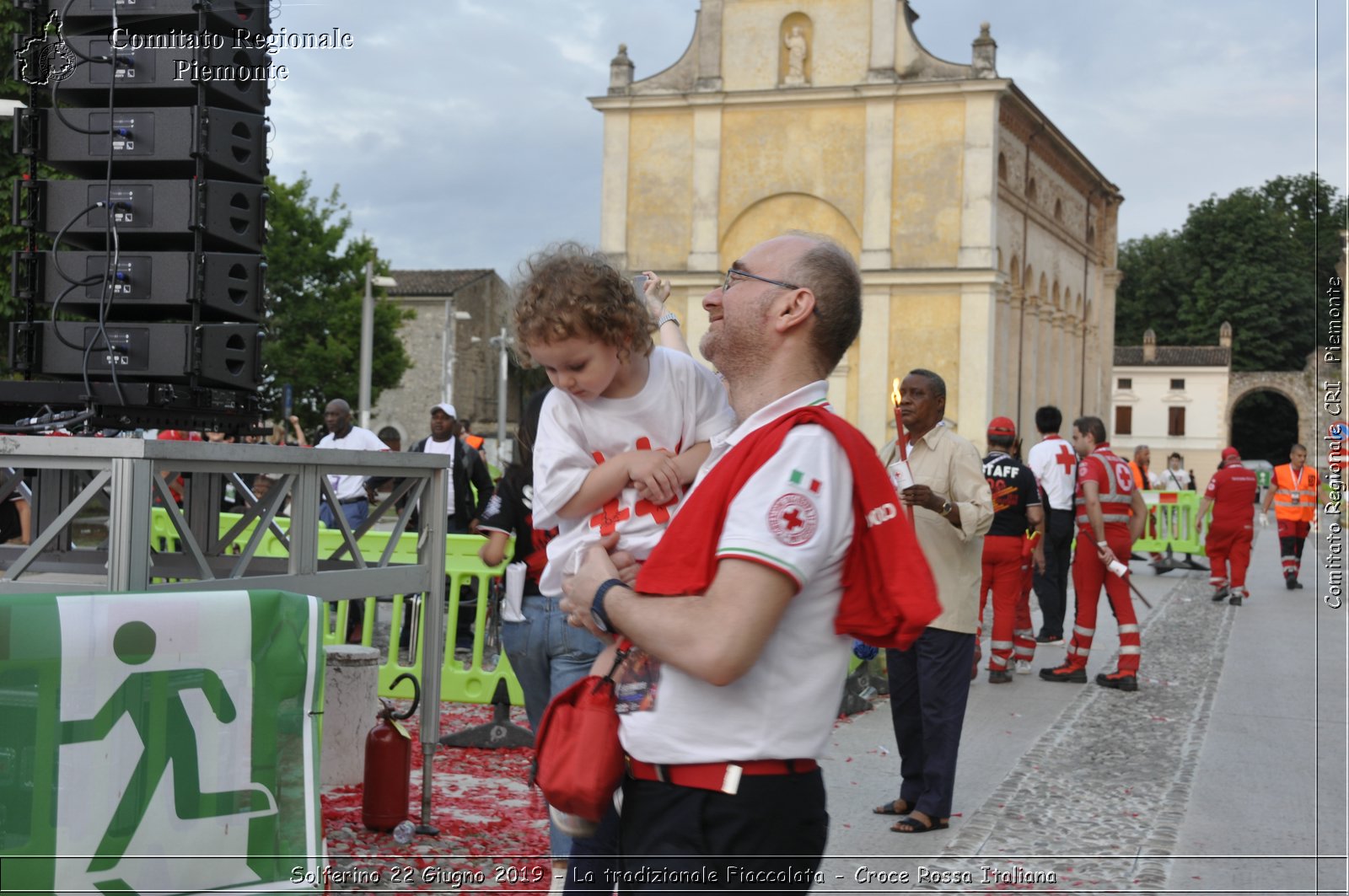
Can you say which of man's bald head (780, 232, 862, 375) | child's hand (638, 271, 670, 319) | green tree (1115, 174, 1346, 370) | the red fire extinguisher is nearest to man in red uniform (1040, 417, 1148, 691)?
the red fire extinguisher

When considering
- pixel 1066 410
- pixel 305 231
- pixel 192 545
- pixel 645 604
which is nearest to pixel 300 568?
pixel 192 545

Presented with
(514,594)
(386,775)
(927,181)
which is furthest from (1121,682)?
(927,181)

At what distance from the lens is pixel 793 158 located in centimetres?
4400

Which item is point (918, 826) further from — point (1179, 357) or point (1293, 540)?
point (1179, 357)

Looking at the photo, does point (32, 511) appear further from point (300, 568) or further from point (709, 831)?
point (709, 831)

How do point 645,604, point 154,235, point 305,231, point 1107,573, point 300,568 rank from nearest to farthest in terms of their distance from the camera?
point 645,604 → point 300,568 → point 154,235 → point 1107,573 → point 305,231

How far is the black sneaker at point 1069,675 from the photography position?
464 inches

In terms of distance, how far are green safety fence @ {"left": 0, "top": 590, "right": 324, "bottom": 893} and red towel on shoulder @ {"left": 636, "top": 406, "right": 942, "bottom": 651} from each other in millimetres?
2139

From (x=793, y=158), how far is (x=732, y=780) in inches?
1687

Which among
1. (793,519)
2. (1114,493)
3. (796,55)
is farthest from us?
(796,55)

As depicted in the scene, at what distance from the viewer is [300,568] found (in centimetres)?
533

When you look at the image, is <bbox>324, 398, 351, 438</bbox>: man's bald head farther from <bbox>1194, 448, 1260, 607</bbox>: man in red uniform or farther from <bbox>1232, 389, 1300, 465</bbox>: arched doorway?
<bbox>1232, 389, 1300, 465</bbox>: arched doorway

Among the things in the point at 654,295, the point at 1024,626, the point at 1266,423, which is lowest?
the point at 1024,626

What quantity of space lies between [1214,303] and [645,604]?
328 feet
